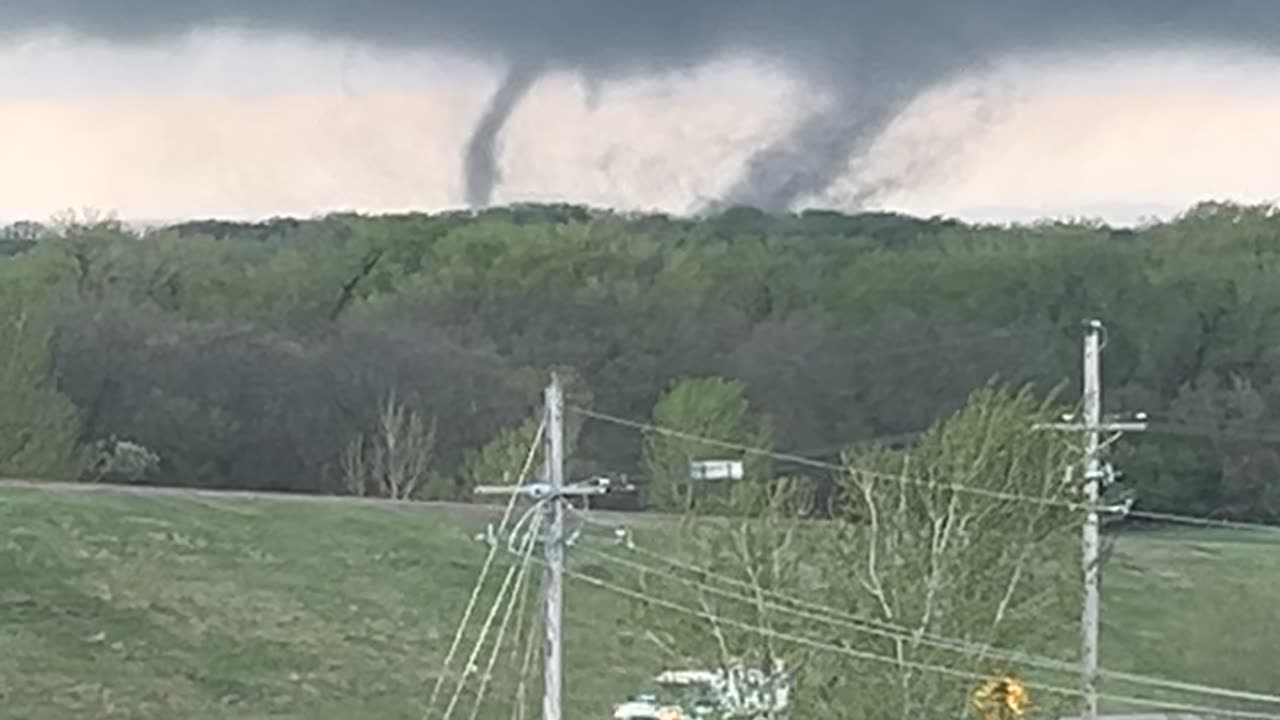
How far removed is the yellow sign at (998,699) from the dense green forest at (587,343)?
31.7 m

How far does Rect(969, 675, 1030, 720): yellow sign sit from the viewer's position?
25984 mm

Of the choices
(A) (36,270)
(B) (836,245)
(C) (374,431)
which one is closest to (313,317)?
(A) (36,270)

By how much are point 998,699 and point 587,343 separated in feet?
178

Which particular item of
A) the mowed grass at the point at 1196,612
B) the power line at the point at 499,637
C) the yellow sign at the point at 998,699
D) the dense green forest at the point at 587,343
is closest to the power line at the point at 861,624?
the yellow sign at the point at 998,699

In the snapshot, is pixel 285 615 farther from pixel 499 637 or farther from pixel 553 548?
pixel 553 548

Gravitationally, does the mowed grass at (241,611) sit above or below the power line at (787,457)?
below

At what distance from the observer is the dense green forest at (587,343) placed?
67.2 m

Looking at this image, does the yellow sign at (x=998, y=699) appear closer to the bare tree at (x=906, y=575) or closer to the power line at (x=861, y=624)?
the bare tree at (x=906, y=575)

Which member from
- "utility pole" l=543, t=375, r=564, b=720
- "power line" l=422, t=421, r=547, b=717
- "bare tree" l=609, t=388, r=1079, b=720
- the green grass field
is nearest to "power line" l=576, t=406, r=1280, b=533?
"bare tree" l=609, t=388, r=1079, b=720

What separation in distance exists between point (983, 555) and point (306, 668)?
1839 cm

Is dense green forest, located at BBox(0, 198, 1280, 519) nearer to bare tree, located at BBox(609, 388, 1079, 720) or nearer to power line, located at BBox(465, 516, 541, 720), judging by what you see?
power line, located at BBox(465, 516, 541, 720)

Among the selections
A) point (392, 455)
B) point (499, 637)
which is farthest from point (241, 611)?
point (392, 455)

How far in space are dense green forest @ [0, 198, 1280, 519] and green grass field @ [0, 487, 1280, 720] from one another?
7326 mm

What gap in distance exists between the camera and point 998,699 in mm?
26016
